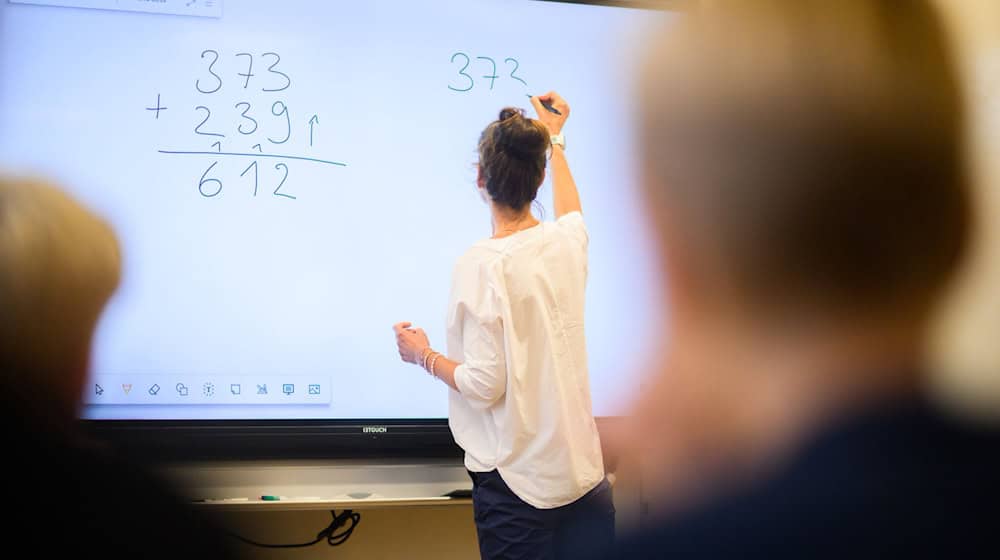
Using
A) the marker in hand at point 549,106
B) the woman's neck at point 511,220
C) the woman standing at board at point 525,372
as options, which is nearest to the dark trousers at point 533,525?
the woman standing at board at point 525,372

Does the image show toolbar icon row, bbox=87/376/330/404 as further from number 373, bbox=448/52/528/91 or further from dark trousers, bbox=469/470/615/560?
number 373, bbox=448/52/528/91

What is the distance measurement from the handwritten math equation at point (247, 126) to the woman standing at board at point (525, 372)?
2.09 feet

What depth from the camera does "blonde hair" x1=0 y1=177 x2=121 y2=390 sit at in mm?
463

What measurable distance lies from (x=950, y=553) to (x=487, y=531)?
0.91 meters

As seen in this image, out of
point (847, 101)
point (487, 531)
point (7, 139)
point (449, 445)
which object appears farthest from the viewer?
point (449, 445)

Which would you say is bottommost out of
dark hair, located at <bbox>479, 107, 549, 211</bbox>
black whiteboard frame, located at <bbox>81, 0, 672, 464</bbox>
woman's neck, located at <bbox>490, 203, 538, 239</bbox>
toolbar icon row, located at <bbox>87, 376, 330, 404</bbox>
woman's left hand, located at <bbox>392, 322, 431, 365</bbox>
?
black whiteboard frame, located at <bbox>81, 0, 672, 464</bbox>

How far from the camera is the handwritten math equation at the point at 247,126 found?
68.6 inches

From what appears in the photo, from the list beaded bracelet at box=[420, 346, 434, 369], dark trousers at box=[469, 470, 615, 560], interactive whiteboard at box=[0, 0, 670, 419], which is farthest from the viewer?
interactive whiteboard at box=[0, 0, 670, 419]

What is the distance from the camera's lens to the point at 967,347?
1.84 feet

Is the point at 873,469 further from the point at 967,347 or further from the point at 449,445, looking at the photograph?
the point at 449,445

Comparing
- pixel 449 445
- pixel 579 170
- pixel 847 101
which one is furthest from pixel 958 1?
pixel 449 445

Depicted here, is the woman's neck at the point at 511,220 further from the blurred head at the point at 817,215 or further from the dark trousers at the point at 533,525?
the blurred head at the point at 817,215

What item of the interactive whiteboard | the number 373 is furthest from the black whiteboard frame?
the number 373

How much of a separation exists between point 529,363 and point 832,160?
2.40 feet
